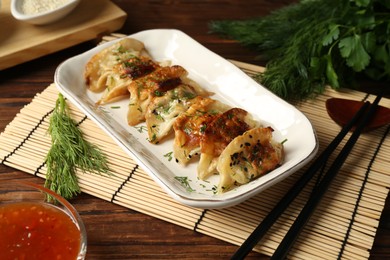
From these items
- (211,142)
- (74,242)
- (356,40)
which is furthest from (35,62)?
(356,40)

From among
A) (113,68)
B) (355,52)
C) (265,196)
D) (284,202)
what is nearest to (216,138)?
(265,196)

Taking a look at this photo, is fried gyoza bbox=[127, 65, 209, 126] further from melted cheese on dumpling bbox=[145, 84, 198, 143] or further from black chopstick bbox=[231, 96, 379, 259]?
black chopstick bbox=[231, 96, 379, 259]

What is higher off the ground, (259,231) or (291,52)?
(291,52)

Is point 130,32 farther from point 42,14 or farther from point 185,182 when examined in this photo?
point 185,182

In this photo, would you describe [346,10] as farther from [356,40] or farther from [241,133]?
[241,133]

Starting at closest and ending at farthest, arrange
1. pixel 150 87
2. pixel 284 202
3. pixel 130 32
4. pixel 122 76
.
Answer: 1. pixel 284 202
2. pixel 150 87
3. pixel 122 76
4. pixel 130 32
